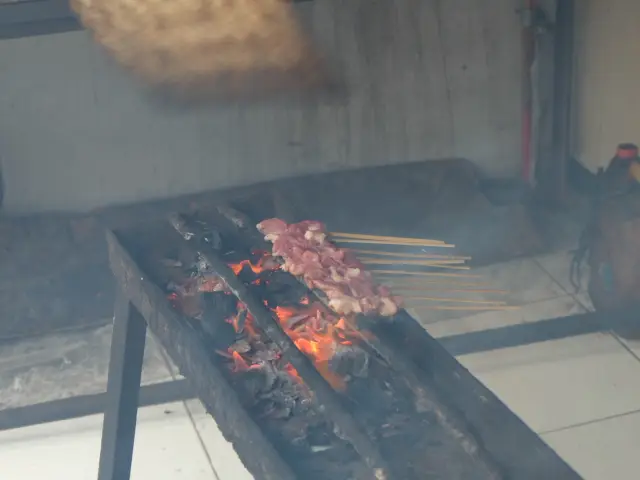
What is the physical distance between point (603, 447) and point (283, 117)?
1623 millimetres

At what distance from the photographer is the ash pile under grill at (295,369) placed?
4.98ft

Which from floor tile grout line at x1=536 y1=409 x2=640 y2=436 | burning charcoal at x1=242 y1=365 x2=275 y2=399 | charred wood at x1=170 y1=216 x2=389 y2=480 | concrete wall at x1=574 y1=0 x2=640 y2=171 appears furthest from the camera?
concrete wall at x1=574 y1=0 x2=640 y2=171

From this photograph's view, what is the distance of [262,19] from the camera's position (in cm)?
330

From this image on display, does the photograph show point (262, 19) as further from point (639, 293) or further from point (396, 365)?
point (396, 365)

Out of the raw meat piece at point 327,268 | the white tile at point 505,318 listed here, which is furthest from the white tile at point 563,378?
the raw meat piece at point 327,268

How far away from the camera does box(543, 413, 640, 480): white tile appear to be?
265 cm

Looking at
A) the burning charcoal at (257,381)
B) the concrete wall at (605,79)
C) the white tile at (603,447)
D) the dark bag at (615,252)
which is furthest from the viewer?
the concrete wall at (605,79)

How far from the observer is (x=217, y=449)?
→ 2.80 metres

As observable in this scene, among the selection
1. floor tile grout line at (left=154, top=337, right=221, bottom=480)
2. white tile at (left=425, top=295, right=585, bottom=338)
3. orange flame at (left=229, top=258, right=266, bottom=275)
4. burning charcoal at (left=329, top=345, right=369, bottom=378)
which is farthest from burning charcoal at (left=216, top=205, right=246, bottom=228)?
white tile at (left=425, top=295, right=585, bottom=338)

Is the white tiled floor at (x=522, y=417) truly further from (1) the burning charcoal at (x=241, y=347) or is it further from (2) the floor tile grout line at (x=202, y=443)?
(1) the burning charcoal at (x=241, y=347)

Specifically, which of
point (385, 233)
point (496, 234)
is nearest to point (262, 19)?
point (385, 233)

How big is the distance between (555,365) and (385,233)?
34.6 inches

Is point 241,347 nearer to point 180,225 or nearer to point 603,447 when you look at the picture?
point 180,225

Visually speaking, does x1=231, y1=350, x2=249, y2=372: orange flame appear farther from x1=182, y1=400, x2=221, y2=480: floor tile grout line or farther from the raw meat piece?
x1=182, y1=400, x2=221, y2=480: floor tile grout line
